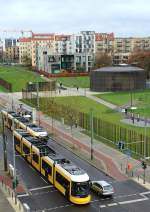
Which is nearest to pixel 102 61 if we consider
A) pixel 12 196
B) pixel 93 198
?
pixel 93 198

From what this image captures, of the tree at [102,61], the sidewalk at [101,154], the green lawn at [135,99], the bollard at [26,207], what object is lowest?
the bollard at [26,207]

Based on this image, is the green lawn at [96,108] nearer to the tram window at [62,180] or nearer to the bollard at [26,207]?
the tram window at [62,180]

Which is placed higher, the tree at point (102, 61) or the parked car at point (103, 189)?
the tree at point (102, 61)

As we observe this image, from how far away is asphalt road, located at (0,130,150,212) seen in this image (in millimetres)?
37906

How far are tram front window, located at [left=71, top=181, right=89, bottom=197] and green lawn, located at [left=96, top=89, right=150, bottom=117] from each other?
1840 inches

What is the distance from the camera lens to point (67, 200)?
39812mm

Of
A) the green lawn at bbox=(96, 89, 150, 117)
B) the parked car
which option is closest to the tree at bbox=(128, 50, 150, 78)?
the green lawn at bbox=(96, 89, 150, 117)


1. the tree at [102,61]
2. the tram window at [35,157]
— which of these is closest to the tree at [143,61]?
the tree at [102,61]

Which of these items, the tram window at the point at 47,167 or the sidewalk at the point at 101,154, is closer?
the tram window at the point at 47,167

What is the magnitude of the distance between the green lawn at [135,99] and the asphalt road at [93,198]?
132 ft

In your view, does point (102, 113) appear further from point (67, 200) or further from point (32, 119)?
point (67, 200)

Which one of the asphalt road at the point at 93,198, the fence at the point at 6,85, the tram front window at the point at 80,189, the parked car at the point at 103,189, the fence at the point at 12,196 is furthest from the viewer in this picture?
the fence at the point at 6,85

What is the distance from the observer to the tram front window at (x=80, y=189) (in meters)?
38.0

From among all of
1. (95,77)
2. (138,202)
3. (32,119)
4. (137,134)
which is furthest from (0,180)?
(95,77)
